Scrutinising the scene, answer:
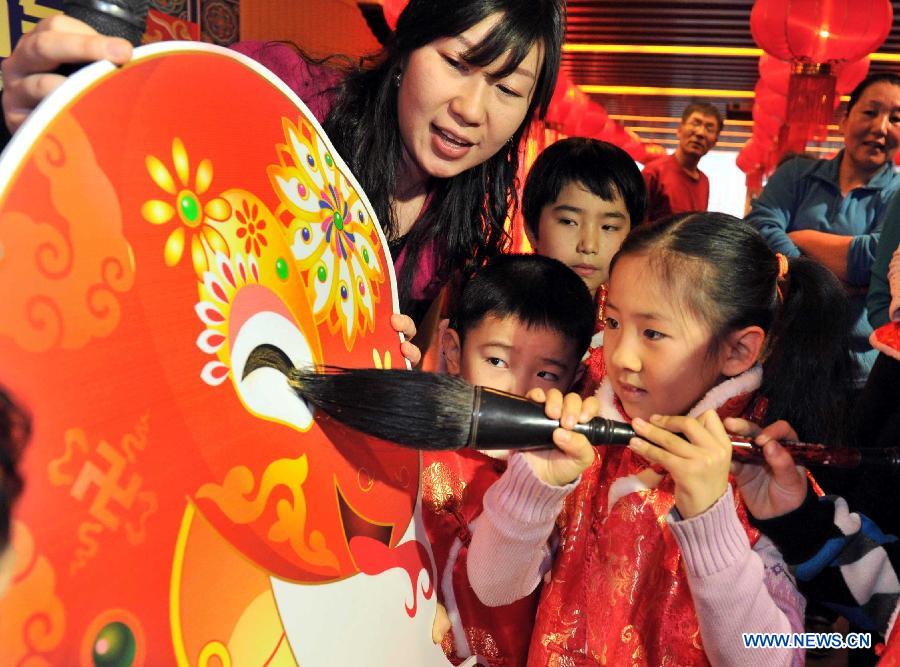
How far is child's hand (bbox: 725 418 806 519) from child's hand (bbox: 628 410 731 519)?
71mm

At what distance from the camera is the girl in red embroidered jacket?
865 mm

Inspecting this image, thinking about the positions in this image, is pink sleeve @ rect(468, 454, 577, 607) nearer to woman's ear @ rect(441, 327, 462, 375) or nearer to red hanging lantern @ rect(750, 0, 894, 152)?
woman's ear @ rect(441, 327, 462, 375)

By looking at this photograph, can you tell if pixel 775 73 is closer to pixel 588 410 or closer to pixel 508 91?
pixel 508 91

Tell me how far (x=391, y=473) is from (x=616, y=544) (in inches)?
13.9

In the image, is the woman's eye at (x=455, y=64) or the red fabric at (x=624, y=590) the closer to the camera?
the red fabric at (x=624, y=590)

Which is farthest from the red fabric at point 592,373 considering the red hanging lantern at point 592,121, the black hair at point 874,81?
the red hanging lantern at point 592,121

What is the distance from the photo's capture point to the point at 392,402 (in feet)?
2.47

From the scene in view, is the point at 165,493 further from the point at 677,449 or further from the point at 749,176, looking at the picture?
the point at 749,176

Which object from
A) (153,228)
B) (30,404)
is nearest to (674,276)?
(153,228)

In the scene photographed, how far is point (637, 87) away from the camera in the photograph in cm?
844

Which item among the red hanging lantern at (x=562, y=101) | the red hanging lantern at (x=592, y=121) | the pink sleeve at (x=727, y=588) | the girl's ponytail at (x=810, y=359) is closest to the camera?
the pink sleeve at (x=727, y=588)

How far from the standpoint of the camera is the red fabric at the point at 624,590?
975mm

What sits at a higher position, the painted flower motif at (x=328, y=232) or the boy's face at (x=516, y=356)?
the painted flower motif at (x=328, y=232)

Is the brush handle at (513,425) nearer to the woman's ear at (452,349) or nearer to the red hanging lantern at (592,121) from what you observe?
the woman's ear at (452,349)
